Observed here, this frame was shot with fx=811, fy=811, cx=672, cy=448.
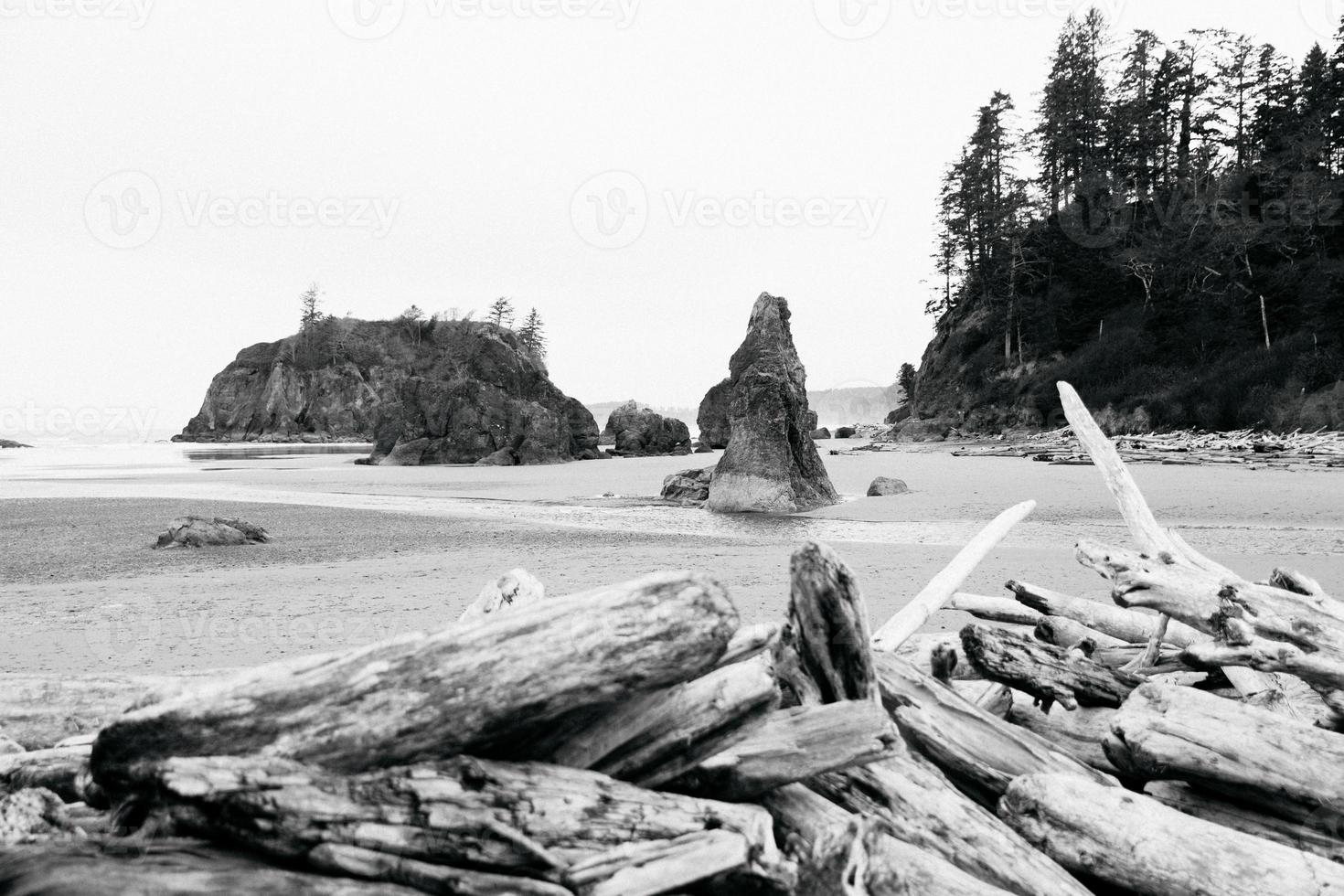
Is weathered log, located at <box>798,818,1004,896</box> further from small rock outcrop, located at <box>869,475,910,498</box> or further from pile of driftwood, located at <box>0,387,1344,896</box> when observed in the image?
small rock outcrop, located at <box>869,475,910,498</box>

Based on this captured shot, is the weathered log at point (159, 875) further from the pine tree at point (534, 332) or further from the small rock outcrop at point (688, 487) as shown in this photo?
the pine tree at point (534, 332)

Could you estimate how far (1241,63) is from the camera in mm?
53281

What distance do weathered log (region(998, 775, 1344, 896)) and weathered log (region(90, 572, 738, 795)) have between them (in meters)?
1.18

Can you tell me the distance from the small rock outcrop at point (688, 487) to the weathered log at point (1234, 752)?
15.9m

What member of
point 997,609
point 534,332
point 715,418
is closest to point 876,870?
point 997,609

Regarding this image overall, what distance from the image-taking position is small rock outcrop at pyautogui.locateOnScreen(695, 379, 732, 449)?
181 feet

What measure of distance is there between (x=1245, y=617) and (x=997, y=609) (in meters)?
1.78

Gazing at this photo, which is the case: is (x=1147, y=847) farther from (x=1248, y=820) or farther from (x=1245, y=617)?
(x=1245, y=617)

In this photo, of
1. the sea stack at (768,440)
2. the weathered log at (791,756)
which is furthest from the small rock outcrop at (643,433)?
the weathered log at (791,756)

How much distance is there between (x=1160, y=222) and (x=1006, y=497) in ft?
141

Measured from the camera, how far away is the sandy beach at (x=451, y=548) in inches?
257

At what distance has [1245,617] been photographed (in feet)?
10.4

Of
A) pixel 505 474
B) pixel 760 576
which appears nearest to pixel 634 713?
pixel 760 576

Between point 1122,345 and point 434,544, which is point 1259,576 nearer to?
point 434,544
